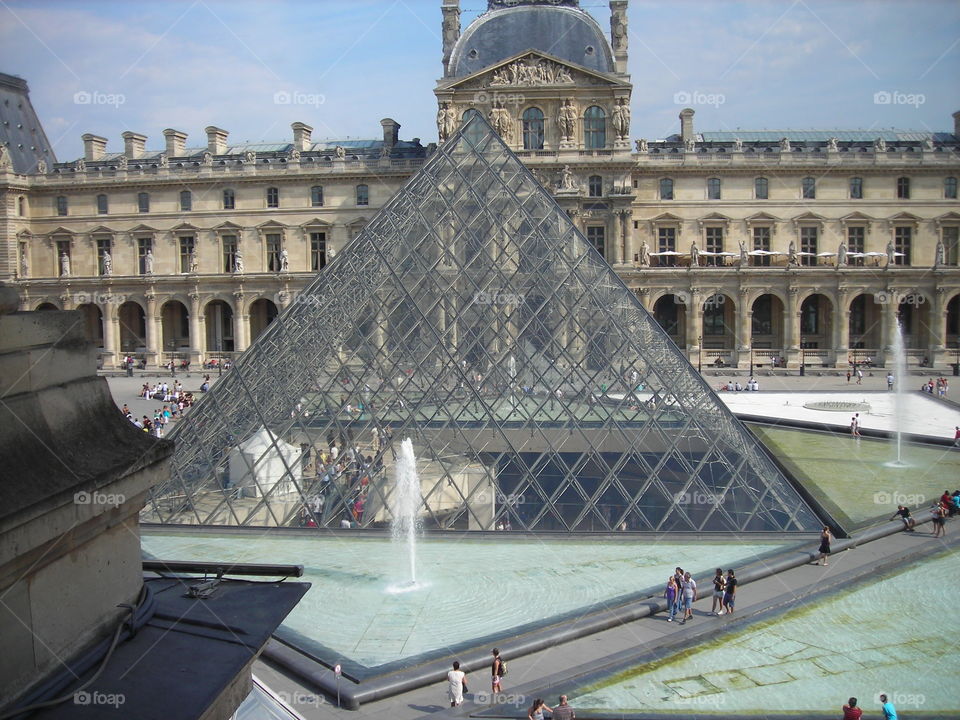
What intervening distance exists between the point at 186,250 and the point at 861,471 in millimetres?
40998

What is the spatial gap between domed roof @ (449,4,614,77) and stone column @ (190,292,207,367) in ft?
63.7

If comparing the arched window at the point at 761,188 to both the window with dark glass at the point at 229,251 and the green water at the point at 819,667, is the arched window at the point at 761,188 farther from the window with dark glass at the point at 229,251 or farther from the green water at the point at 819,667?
the green water at the point at 819,667

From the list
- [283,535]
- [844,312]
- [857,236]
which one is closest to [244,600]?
[283,535]

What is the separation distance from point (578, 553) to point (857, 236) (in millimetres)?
40387

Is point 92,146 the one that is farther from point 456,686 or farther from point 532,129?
point 456,686

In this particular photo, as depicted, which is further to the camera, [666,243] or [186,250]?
[186,250]

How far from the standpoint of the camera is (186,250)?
50906 mm

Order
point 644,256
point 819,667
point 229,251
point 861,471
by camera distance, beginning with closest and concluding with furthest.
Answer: point 819,667 → point 861,471 → point 644,256 → point 229,251

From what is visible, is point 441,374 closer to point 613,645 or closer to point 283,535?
point 283,535

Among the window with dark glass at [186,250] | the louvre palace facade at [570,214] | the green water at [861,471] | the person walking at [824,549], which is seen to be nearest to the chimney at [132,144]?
the louvre palace facade at [570,214]

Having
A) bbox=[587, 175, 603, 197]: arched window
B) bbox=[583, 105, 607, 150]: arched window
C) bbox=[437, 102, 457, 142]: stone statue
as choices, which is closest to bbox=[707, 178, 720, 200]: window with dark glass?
bbox=[587, 175, 603, 197]: arched window

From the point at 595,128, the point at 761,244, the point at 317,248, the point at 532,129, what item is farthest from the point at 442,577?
the point at 761,244

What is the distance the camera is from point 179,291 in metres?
49.8

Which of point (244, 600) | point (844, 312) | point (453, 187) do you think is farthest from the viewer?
point (844, 312)
